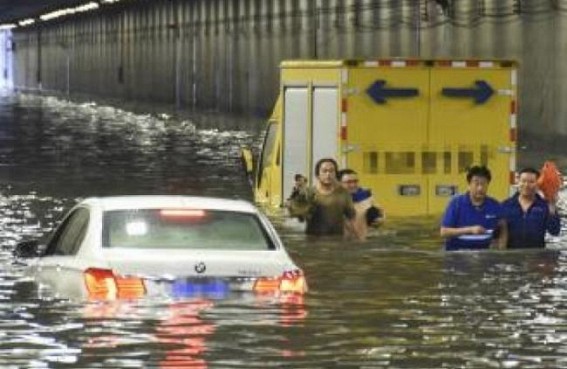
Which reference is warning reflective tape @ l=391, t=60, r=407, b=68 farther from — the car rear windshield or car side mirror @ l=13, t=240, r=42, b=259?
the car rear windshield

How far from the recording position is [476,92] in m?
21.9

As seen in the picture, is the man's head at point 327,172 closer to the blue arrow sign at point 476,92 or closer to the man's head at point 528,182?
the man's head at point 528,182

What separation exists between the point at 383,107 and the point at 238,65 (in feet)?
195

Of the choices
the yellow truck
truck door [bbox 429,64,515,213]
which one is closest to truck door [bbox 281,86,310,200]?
the yellow truck

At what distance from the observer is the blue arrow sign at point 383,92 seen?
21750mm

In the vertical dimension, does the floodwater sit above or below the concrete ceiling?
below

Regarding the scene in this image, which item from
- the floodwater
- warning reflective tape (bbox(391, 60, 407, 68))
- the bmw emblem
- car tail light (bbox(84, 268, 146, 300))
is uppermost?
warning reflective tape (bbox(391, 60, 407, 68))

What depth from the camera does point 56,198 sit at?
1099 inches

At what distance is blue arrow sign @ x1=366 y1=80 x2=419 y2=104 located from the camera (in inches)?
856

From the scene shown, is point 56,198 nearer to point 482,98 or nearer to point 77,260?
point 482,98

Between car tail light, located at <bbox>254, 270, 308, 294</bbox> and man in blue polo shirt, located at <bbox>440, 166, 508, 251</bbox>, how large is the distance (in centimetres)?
417

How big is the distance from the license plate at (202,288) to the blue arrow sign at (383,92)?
10730mm

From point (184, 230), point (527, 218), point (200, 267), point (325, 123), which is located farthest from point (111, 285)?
point (325, 123)

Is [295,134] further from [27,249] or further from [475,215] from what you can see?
[27,249]
